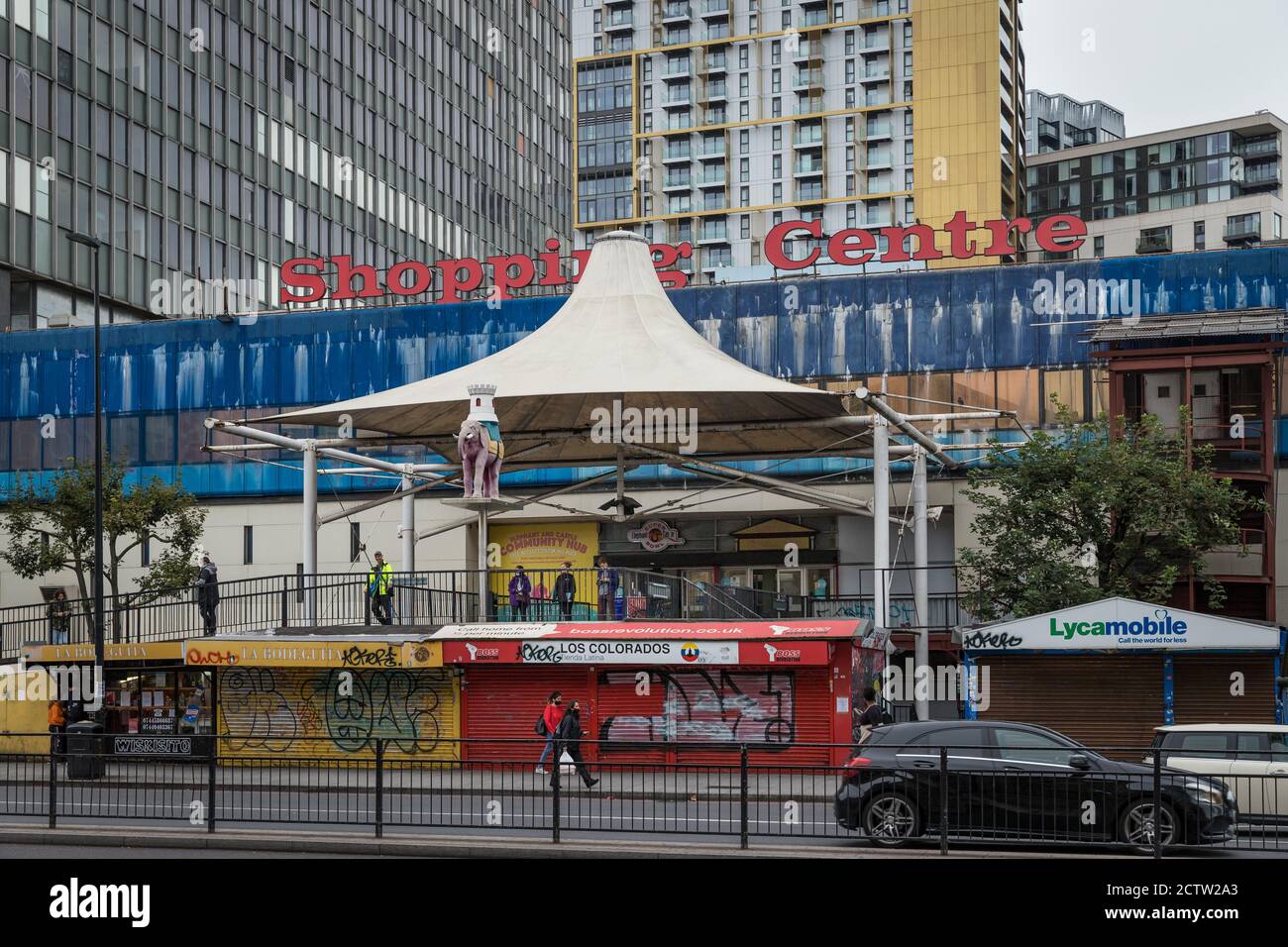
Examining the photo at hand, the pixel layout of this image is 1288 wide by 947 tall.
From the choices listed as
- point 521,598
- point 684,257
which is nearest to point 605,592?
point 521,598

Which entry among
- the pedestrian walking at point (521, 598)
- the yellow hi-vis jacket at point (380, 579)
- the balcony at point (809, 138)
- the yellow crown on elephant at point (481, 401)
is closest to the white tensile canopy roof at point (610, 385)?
the yellow crown on elephant at point (481, 401)

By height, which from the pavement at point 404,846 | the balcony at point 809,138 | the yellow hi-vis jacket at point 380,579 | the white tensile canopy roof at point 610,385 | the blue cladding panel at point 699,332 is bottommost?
the pavement at point 404,846

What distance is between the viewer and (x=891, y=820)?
19141 mm

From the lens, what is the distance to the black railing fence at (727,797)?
18.4 meters

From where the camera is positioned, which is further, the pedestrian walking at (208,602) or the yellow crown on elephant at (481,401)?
the pedestrian walking at (208,602)

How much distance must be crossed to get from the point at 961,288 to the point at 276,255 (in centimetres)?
4997

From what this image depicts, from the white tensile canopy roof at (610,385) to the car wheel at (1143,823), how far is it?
14795 mm

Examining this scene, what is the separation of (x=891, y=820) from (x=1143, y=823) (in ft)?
9.29

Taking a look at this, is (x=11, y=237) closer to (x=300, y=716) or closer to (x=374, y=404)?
(x=374, y=404)

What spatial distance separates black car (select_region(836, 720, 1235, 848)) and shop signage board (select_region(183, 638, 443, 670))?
1257 cm

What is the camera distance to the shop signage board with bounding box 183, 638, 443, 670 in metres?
A: 30.3

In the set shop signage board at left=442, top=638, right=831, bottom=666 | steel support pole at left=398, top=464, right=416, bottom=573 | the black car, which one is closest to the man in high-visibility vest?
shop signage board at left=442, top=638, right=831, bottom=666
